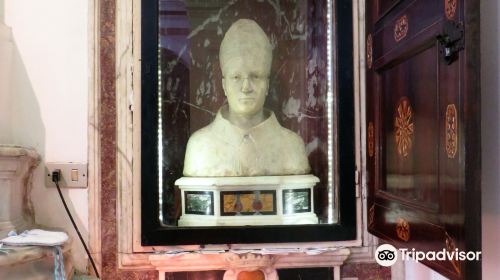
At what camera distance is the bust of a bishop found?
1415mm

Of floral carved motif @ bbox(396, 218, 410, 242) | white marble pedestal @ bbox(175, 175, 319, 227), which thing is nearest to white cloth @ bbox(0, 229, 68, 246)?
white marble pedestal @ bbox(175, 175, 319, 227)

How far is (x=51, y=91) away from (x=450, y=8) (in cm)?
120

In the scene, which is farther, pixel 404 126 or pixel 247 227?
pixel 247 227

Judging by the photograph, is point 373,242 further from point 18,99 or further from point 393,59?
point 18,99

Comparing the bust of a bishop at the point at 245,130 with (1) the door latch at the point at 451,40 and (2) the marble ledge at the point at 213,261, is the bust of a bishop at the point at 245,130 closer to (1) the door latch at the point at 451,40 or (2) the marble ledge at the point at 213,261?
(2) the marble ledge at the point at 213,261

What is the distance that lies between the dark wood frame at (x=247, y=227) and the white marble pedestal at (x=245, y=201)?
1.6 inches

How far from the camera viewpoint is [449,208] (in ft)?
2.78

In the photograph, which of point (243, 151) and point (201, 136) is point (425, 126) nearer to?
point (243, 151)

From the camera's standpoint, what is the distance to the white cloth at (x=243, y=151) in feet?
4.62

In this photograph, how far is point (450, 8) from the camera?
837 millimetres

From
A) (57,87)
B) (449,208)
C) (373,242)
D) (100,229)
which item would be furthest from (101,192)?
(449,208)

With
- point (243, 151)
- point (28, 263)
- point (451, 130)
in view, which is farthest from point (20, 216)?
point (451, 130)

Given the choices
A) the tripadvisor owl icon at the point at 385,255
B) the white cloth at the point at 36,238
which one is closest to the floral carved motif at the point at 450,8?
the tripadvisor owl icon at the point at 385,255

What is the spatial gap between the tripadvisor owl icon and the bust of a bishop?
0.37 m
